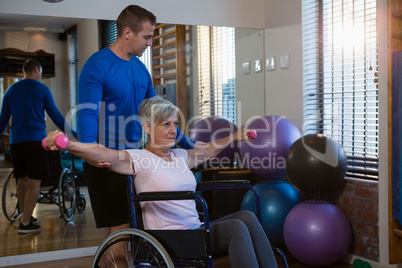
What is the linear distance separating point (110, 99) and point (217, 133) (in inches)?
61.4

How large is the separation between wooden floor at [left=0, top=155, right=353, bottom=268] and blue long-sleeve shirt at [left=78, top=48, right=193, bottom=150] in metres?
1.30

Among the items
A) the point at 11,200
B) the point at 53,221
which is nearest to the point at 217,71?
the point at 53,221

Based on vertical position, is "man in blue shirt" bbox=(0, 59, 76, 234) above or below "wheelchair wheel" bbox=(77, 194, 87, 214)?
above

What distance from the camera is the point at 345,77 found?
3.24m

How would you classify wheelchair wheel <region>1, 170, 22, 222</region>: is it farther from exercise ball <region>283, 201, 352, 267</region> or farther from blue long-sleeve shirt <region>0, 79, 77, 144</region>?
exercise ball <region>283, 201, 352, 267</region>

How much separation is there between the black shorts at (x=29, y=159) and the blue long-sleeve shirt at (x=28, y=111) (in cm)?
4

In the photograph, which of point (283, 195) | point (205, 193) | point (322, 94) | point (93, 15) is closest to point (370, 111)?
point (322, 94)

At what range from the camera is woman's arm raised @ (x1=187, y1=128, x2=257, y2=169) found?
85.1 inches

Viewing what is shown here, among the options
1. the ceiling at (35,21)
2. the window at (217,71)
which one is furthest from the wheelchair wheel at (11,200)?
the window at (217,71)

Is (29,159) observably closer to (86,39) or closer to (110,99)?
(86,39)

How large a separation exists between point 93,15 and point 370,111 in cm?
186

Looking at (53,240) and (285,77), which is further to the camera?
(285,77)

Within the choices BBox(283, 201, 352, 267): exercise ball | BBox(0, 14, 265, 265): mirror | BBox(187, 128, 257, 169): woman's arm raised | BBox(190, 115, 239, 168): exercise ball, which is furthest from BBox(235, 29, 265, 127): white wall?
BBox(187, 128, 257, 169): woman's arm raised

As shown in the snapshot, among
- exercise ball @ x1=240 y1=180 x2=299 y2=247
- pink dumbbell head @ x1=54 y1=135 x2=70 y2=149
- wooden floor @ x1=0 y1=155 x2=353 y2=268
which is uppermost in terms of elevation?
pink dumbbell head @ x1=54 y1=135 x2=70 y2=149
